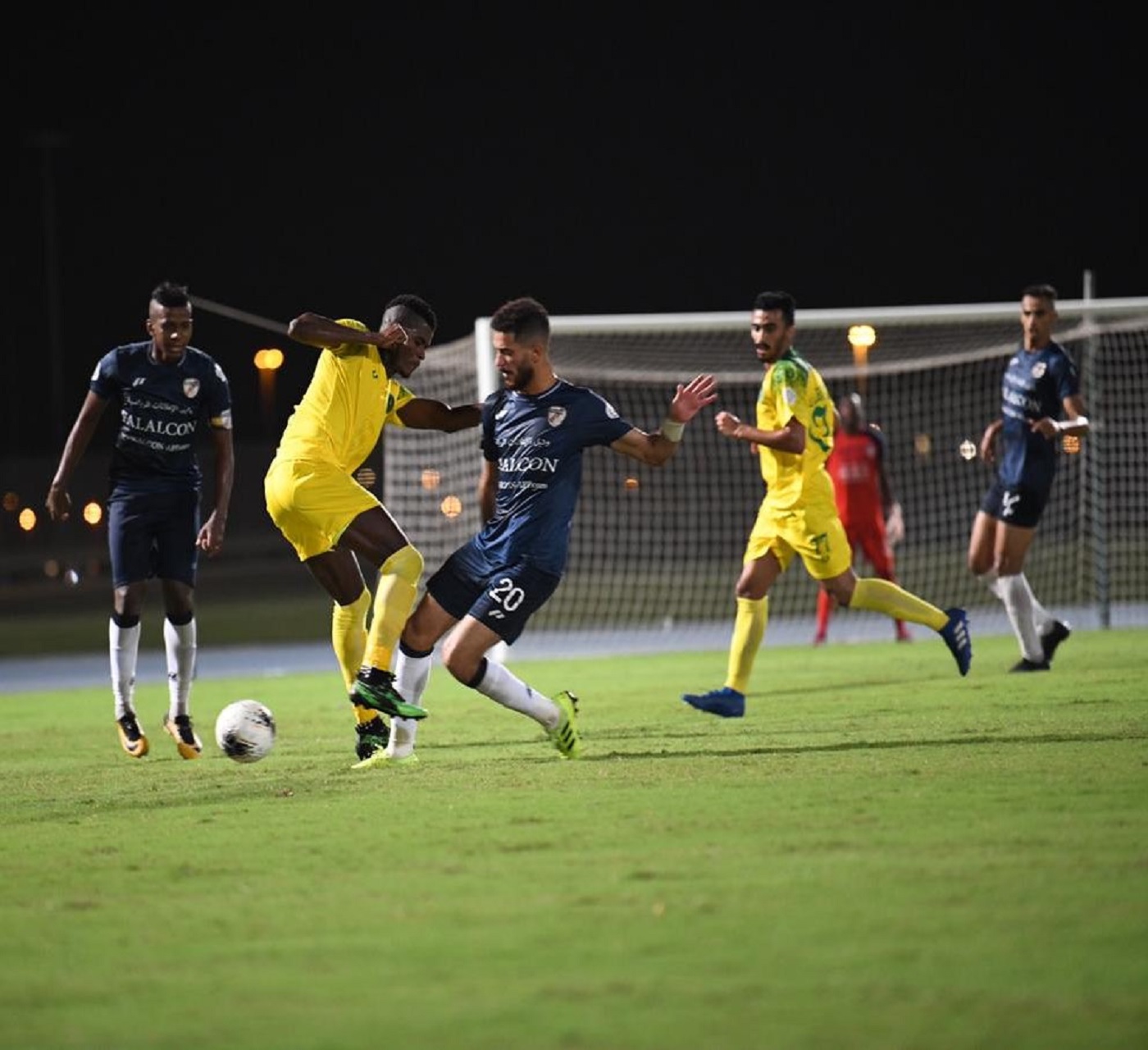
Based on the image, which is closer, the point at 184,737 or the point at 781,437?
the point at 184,737

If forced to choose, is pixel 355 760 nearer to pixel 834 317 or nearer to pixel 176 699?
pixel 176 699

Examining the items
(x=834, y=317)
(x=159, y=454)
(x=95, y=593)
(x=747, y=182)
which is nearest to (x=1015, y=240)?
(x=747, y=182)

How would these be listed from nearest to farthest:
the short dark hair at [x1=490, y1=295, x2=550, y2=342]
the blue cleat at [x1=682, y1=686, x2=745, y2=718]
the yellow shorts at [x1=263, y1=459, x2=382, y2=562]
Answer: the short dark hair at [x1=490, y1=295, x2=550, y2=342]
the yellow shorts at [x1=263, y1=459, x2=382, y2=562]
the blue cleat at [x1=682, y1=686, x2=745, y2=718]

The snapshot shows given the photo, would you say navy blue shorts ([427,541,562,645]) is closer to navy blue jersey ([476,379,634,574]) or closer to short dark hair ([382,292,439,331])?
navy blue jersey ([476,379,634,574])

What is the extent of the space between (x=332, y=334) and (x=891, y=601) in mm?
3930

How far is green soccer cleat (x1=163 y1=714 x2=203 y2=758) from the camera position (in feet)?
32.3

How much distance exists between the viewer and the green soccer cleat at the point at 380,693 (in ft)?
27.5

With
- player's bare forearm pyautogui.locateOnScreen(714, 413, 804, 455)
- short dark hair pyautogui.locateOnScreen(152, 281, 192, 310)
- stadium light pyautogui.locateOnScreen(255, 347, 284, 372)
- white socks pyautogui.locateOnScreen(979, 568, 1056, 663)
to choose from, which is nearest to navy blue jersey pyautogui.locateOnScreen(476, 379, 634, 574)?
player's bare forearm pyautogui.locateOnScreen(714, 413, 804, 455)

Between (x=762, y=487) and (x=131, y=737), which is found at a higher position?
(x=762, y=487)

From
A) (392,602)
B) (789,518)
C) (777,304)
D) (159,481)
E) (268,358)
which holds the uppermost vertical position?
(268,358)

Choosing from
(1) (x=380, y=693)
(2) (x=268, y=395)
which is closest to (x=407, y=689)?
(1) (x=380, y=693)

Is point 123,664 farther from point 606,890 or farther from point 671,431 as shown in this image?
point 606,890

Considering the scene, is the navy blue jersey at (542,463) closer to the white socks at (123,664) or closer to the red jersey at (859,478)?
the white socks at (123,664)

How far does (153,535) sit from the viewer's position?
10289 mm
